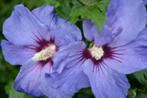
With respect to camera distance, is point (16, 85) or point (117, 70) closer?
point (117, 70)

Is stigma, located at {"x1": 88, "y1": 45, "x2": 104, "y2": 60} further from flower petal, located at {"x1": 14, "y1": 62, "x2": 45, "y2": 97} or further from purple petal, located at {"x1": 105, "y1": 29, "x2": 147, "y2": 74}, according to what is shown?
flower petal, located at {"x1": 14, "y1": 62, "x2": 45, "y2": 97}

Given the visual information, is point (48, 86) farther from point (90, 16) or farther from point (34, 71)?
point (90, 16)

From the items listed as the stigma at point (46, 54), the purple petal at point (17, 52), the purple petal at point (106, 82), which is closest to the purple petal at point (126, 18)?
the purple petal at point (106, 82)

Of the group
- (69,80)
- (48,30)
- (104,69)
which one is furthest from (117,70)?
(48,30)

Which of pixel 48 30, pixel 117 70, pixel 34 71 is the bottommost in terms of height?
pixel 117 70

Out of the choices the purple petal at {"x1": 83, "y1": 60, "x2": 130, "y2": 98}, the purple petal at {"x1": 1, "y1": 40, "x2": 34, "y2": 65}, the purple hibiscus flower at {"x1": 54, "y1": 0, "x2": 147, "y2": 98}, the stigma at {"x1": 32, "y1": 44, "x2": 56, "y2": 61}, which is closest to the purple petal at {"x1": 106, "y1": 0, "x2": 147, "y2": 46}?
the purple hibiscus flower at {"x1": 54, "y1": 0, "x2": 147, "y2": 98}

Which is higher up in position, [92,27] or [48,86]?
[92,27]

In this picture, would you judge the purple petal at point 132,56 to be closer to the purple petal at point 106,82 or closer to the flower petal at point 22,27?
the purple petal at point 106,82
